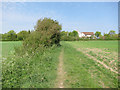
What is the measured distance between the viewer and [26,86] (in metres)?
4.09

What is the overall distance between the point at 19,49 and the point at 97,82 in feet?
20.1

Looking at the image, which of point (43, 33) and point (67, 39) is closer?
point (43, 33)

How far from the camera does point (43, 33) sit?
559 inches

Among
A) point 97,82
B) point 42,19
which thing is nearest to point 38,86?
point 97,82

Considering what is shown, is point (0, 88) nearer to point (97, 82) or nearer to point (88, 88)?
point (88, 88)

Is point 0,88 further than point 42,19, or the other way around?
point 42,19

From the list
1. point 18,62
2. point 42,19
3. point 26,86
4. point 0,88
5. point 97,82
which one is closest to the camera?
point 0,88

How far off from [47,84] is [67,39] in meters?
68.1

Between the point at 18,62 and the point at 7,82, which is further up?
the point at 18,62

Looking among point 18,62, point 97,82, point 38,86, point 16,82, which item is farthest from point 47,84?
point 18,62

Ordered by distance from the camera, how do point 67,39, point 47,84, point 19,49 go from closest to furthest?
point 47,84, point 19,49, point 67,39

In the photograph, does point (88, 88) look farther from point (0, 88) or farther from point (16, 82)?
point (0, 88)

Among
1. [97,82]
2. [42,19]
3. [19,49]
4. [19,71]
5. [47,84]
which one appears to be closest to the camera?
[47,84]

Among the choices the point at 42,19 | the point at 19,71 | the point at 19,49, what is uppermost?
the point at 42,19
